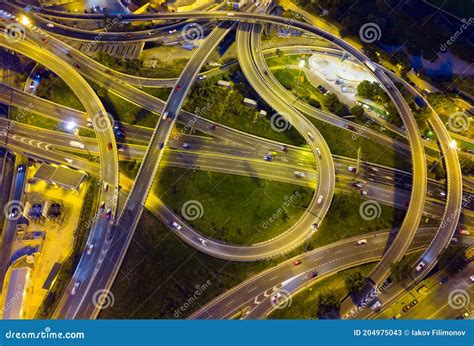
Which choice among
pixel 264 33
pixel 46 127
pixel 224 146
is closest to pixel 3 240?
pixel 46 127

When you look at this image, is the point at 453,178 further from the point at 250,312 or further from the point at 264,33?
the point at 264,33

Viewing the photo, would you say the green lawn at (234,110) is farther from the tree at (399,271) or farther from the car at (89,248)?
the car at (89,248)

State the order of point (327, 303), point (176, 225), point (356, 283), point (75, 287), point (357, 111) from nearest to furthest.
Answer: point (327, 303), point (356, 283), point (75, 287), point (176, 225), point (357, 111)

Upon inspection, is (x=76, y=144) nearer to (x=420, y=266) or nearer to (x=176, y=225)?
(x=176, y=225)

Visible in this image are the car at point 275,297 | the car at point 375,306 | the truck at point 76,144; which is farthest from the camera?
the truck at point 76,144

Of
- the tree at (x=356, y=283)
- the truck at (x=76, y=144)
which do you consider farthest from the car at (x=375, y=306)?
the truck at (x=76, y=144)

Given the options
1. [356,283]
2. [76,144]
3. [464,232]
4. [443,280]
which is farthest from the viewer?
[76,144]

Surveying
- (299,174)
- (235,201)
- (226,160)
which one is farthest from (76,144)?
(299,174)
